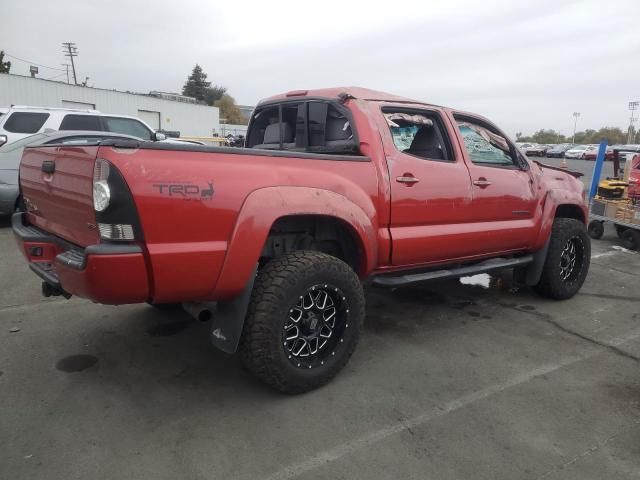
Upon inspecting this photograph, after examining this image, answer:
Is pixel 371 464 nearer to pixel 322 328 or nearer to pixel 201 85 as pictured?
pixel 322 328

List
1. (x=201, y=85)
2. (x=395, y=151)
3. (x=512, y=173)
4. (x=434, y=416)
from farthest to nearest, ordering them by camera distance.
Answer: (x=201, y=85) → (x=512, y=173) → (x=395, y=151) → (x=434, y=416)

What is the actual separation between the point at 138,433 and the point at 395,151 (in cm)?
243

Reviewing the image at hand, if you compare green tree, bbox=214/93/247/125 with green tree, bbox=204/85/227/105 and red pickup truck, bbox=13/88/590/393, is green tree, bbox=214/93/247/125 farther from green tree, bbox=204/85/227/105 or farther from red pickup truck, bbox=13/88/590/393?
red pickup truck, bbox=13/88/590/393

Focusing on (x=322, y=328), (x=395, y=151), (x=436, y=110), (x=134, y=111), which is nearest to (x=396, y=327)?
(x=322, y=328)

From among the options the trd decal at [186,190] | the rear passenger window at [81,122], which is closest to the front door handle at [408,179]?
the trd decal at [186,190]

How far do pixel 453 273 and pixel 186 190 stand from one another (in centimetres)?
240

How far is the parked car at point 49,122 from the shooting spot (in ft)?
31.3

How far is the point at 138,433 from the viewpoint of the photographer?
2.64m

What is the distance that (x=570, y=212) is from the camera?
5316 millimetres

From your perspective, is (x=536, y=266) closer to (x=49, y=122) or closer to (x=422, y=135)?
(x=422, y=135)

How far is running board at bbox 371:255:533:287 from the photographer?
3.58m

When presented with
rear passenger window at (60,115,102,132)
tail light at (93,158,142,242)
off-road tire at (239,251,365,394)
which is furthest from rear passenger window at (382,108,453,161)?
rear passenger window at (60,115,102,132)

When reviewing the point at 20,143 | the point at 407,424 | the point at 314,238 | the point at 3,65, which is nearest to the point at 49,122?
the point at 20,143

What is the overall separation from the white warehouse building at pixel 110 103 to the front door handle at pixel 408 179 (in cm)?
2167
